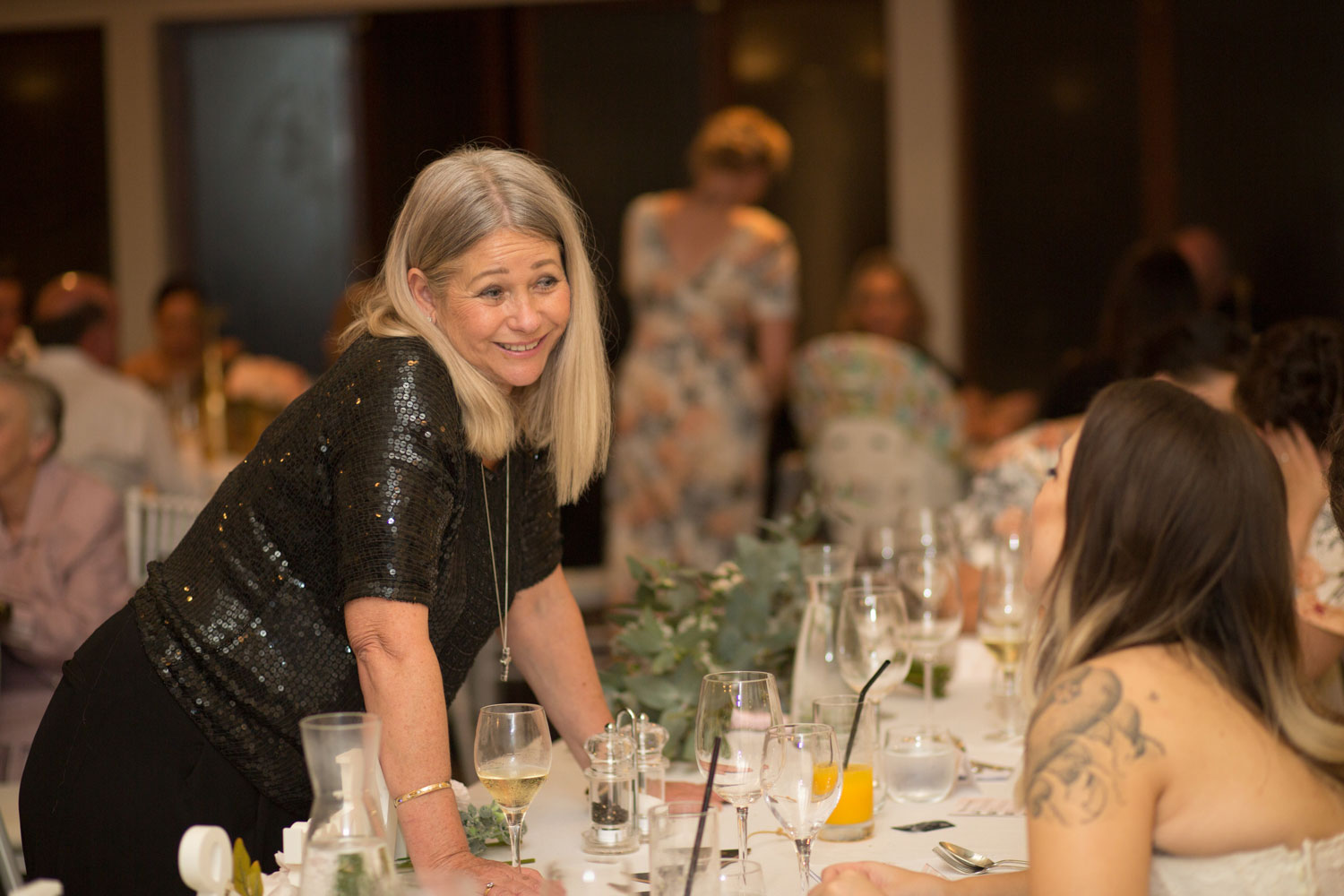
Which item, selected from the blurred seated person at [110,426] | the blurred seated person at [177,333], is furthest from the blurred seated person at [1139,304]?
the blurred seated person at [177,333]

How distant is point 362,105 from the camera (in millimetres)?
7258

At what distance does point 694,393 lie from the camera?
5520 millimetres

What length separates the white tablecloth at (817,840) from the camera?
1.57 m

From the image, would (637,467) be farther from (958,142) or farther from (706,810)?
(706,810)

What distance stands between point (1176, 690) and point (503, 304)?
2.93 ft

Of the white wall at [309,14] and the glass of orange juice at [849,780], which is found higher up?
the white wall at [309,14]

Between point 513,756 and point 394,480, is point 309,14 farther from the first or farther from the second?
point 513,756

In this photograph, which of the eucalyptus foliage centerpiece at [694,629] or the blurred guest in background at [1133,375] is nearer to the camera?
the eucalyptus foliage centerpiece at [694,629]

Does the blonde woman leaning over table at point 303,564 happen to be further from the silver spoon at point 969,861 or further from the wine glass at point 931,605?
the wine glass at point 931,605

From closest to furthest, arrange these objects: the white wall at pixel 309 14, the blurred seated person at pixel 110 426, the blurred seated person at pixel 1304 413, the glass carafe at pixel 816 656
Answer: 1. the glass carafe at pixel 816 656
2. the blurred seated person at pixel 1304 413
3. the blurred seated person at pixel 110 426
4. the white wall at pixel 309 14

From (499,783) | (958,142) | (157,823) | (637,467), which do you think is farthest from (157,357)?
(499,783)

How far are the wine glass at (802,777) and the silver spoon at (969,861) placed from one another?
19cm

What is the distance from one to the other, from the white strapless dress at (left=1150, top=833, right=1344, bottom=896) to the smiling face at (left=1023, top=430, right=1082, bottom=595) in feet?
0.97

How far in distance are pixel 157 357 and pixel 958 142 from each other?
12.5 ft
